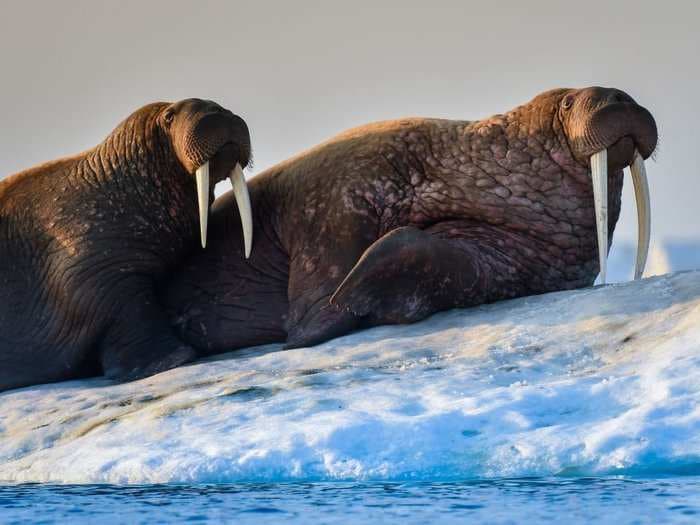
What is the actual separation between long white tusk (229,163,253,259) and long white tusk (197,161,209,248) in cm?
19

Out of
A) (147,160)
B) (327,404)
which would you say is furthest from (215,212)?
(327,404)

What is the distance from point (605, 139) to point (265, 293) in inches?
98.2

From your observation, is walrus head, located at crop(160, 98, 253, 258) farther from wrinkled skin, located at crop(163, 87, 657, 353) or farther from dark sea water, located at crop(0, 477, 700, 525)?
dark sea water, located at crop(0, 477, 700, 525)

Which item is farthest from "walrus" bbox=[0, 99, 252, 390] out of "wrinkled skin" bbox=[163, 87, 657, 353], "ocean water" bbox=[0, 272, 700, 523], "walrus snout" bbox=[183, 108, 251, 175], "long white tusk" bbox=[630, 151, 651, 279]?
"long white tusk" bbox=[630, 151, 651, 279]

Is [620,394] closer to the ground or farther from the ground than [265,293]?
closer to the ground

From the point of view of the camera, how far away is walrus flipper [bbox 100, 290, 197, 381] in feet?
29.6

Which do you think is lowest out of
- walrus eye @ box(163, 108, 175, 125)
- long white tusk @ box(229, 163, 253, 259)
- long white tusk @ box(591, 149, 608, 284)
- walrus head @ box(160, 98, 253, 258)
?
long white tusk @ box(591, 149, 608, 284)

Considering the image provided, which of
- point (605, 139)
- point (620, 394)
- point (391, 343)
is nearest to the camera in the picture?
point (620, 394)

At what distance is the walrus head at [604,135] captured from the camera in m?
8.62

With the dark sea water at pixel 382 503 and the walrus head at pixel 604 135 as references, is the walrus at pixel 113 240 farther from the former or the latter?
the dark sea water at pixel 382 503

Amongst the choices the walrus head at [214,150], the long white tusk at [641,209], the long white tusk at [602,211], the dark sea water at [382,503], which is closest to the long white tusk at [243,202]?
the walrus head at [214,150]

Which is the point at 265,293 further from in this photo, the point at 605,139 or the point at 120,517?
the point at 120,517

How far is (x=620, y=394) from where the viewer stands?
6.20 m

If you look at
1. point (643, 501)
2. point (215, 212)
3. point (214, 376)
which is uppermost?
point (215, 212)
